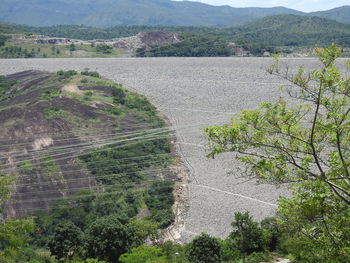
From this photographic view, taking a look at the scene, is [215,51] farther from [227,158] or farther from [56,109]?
[227,158]

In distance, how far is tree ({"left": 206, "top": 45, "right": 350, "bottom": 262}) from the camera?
713 centimetres

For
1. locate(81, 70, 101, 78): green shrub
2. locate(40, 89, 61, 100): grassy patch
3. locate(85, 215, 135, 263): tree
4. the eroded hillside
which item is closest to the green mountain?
locate(81, 70, 101, 78): green shrub

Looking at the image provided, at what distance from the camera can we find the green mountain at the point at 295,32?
277 ft

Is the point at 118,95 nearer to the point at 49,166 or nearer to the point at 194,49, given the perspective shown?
the point at 49,166

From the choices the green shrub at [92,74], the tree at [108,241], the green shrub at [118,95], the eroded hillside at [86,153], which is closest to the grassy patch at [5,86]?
the eroded hillside at [86,153]

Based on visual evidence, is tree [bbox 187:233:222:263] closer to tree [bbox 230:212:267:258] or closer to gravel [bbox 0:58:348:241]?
tree [bbox 230:212:267:258]

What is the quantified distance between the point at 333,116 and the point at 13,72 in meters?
45.8

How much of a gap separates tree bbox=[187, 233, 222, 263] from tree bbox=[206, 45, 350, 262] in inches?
358

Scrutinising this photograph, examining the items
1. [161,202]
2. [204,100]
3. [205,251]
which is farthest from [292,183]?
[204,100]

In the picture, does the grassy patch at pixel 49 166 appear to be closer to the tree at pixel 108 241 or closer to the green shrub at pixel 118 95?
the tree at pixel 108 241

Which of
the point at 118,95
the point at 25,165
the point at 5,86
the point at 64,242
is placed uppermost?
the point at 118,95

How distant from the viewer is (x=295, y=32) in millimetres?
96562

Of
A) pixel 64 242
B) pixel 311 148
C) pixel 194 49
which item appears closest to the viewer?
pixel 311 148

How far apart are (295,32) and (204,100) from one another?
2659 inches
